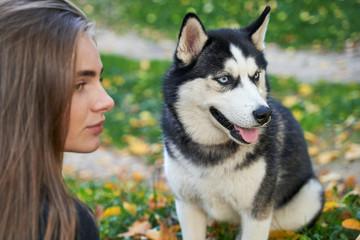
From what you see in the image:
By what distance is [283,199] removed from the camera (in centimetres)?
329

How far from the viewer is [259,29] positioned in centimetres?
285

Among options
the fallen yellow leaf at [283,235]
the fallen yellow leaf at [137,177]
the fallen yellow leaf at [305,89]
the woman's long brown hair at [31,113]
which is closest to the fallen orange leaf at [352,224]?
the fallen yellow leaf at [283,235]

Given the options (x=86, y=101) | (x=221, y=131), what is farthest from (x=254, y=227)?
(x=86, y=101)

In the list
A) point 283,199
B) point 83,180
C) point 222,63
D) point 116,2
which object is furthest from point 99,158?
point 116,2

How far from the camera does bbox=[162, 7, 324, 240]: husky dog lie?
8.71 feet

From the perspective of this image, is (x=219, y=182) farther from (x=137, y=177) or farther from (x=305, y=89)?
(x=305, y=89)

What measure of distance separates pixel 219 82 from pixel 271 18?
8.06m

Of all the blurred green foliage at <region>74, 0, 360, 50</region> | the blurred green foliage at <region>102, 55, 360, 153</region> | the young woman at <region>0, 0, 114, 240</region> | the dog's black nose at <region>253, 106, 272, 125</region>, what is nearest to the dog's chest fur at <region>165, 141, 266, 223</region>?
the dog's black nose at <region>253, 106, 272, 125</region>

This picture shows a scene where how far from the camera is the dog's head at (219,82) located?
8.48ft

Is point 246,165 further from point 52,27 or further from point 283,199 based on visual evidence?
point 52,27

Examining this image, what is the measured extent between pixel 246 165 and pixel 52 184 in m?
1.34

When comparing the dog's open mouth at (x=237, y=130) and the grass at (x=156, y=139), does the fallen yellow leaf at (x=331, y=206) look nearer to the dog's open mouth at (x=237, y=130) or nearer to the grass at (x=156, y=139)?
the grass at (x=156, y=139)

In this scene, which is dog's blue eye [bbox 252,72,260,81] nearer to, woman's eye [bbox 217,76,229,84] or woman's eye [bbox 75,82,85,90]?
woman's eye [bbox 217,76,229,84]

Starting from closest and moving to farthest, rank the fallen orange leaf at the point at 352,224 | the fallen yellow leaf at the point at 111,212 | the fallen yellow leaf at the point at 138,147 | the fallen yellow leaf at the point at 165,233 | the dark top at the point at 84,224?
the dark top at the point at 84,224 → the fallen orange leaf at the point at 352,224 → the fallen yellow leaf at the point at 165,233 → the fallen yellow leaf at the point at 111,212 → the fallen yellow leaf at the point at 138,147
